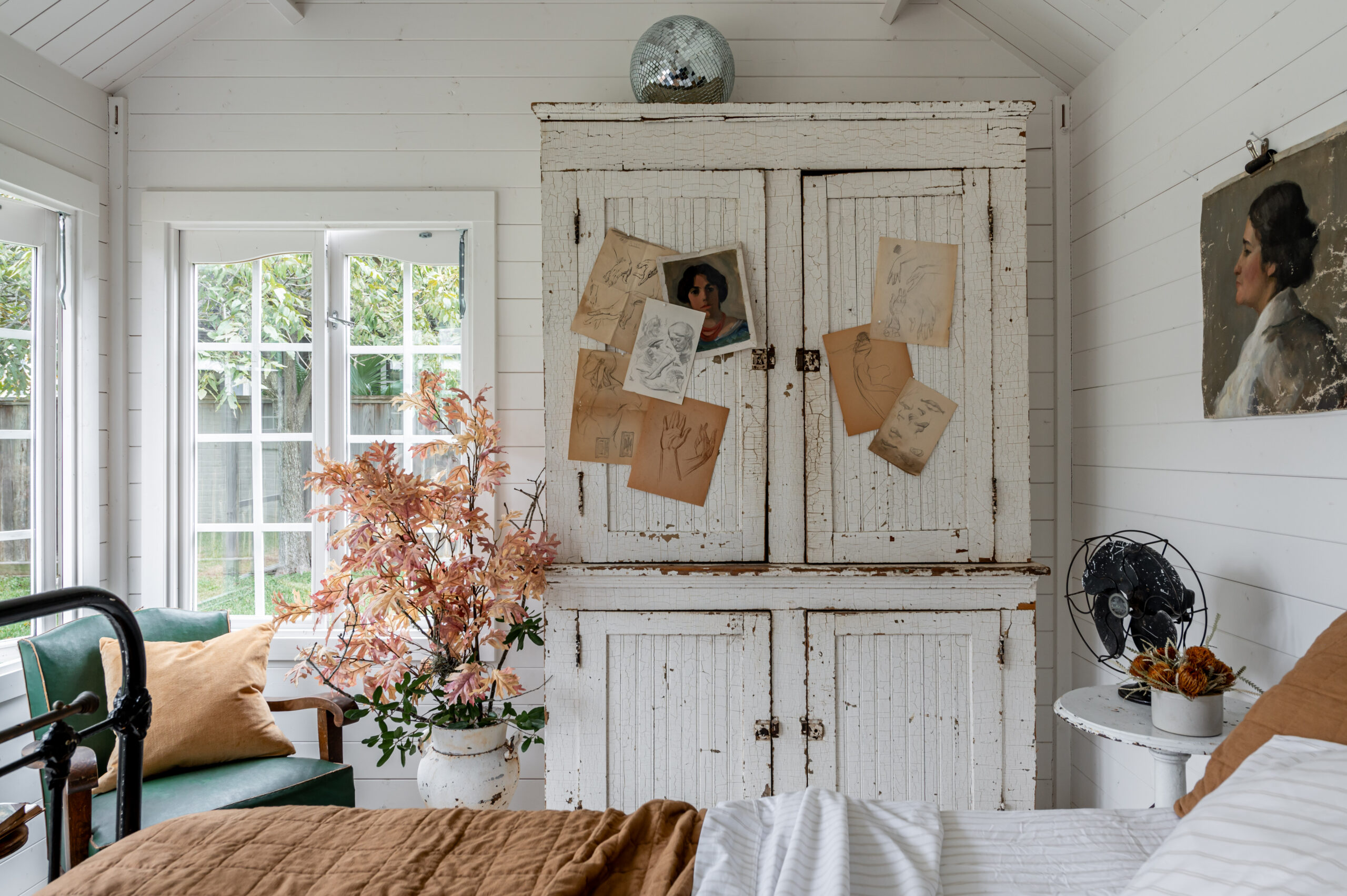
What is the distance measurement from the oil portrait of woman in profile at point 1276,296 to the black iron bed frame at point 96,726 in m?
2.13

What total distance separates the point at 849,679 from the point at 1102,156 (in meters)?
1.71

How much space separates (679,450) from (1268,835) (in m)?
1.44

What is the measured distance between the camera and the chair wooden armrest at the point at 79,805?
1658 millimetres

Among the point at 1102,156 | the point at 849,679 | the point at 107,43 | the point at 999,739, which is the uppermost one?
the point at 107,43

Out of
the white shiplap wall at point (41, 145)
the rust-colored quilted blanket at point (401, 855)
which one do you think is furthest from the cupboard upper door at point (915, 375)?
the white shiplap wall at point (41, 145)

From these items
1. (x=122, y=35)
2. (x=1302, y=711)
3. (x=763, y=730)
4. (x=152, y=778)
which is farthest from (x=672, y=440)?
(x=122, y=35)

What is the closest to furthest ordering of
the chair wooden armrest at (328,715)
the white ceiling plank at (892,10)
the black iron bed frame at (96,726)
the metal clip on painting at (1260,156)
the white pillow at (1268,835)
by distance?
the white pillow at (1268,835)
the black iron bed frame at (96,726)
the metal clip on painting at (1260,156)
the chair wooden armrest at (328,715)
the white ceiling plank at (892,10)

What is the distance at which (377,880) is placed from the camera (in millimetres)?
1016

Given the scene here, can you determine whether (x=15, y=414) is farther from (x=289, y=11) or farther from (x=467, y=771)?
(x=467, y=771)

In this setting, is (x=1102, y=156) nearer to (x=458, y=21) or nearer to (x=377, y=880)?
(x=458, y=21)

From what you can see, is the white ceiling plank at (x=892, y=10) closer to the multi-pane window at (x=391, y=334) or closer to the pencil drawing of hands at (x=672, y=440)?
the pencil drawing of hands at (x=672, y=440)

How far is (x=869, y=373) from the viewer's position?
200 centimetres

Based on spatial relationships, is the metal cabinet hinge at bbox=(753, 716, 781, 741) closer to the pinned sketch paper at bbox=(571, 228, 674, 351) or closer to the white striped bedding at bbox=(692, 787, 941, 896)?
the white striped bedding at bbox=(692, 787, 941, 896)

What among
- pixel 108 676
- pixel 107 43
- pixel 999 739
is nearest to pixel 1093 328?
pixel 999 739
